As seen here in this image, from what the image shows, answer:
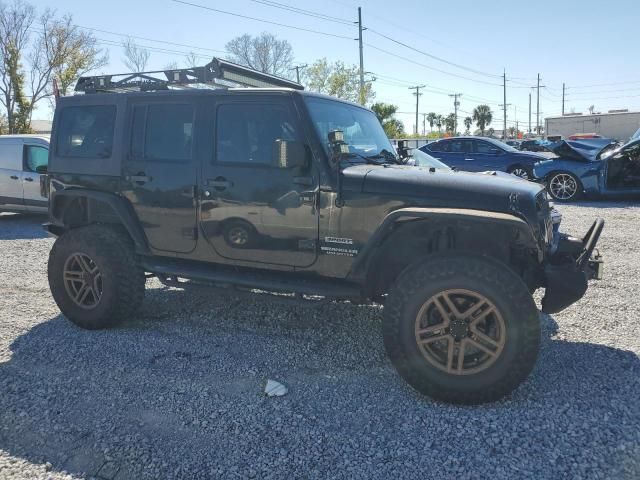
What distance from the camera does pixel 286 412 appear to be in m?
3.14

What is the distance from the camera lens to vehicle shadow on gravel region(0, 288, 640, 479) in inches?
104

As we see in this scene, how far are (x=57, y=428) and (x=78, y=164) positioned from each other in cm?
244

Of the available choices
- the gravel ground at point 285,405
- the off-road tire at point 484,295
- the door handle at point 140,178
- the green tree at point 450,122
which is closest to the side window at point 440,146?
the gravel ground at point 285,405

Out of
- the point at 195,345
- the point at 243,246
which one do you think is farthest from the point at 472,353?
the point at 195,345

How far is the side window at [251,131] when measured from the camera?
12.6 ft

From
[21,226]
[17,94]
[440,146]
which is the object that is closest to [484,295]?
[21,226]

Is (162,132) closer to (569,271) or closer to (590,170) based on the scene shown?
(569,271)

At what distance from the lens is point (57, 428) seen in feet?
9.82

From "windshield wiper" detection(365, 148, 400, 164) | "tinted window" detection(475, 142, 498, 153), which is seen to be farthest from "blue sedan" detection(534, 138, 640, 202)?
"windshield wiper" detection(365, 148, 400, 164)

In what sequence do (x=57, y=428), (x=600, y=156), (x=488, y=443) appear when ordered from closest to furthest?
(x=488, y=443) < (x=57, y=428) < (x=600, y=156)

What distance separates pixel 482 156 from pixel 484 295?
12.2 metres

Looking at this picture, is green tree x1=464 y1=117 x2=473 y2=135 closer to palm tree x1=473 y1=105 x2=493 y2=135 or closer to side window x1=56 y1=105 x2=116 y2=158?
palm tree x1=473 y1=105 x2=493 y2=135

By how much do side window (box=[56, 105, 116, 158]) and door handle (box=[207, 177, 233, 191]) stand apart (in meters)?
1.09

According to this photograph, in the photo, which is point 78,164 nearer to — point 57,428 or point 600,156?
point 57,428
